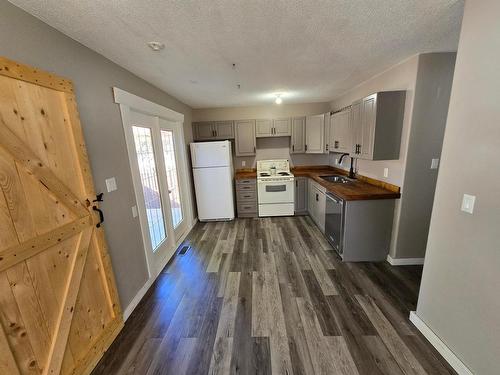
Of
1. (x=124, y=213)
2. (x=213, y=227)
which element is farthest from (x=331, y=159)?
(x=124, y=213)

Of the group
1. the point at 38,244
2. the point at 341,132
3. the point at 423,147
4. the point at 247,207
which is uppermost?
the point at 341,132

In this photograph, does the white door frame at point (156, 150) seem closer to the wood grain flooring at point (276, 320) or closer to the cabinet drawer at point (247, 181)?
the wood grain flooring at point (276, 320)

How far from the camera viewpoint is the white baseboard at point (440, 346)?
1.35m

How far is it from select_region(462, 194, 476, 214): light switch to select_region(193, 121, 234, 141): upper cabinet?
3.90 m

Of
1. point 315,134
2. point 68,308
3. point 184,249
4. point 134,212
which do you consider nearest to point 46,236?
point 68,308

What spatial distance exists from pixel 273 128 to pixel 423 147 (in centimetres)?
279

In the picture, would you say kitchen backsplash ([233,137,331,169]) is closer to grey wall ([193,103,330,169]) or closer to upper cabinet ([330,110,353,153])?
grey wall ([193,103,330,169])

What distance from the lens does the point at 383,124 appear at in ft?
7.80

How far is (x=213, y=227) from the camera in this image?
4.09 meters

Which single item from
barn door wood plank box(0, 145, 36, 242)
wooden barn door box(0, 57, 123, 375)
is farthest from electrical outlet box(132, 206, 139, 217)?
barn door wood plank box(0, 145, 36, 242)

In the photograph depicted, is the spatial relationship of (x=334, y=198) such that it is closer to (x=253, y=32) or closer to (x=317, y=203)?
(x=317, y=203)

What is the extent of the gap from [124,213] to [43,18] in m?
1.53

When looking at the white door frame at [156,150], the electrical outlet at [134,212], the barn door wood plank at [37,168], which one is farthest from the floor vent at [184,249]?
the barn door wood plank at [37,168]

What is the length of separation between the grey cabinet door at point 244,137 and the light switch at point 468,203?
365cm
